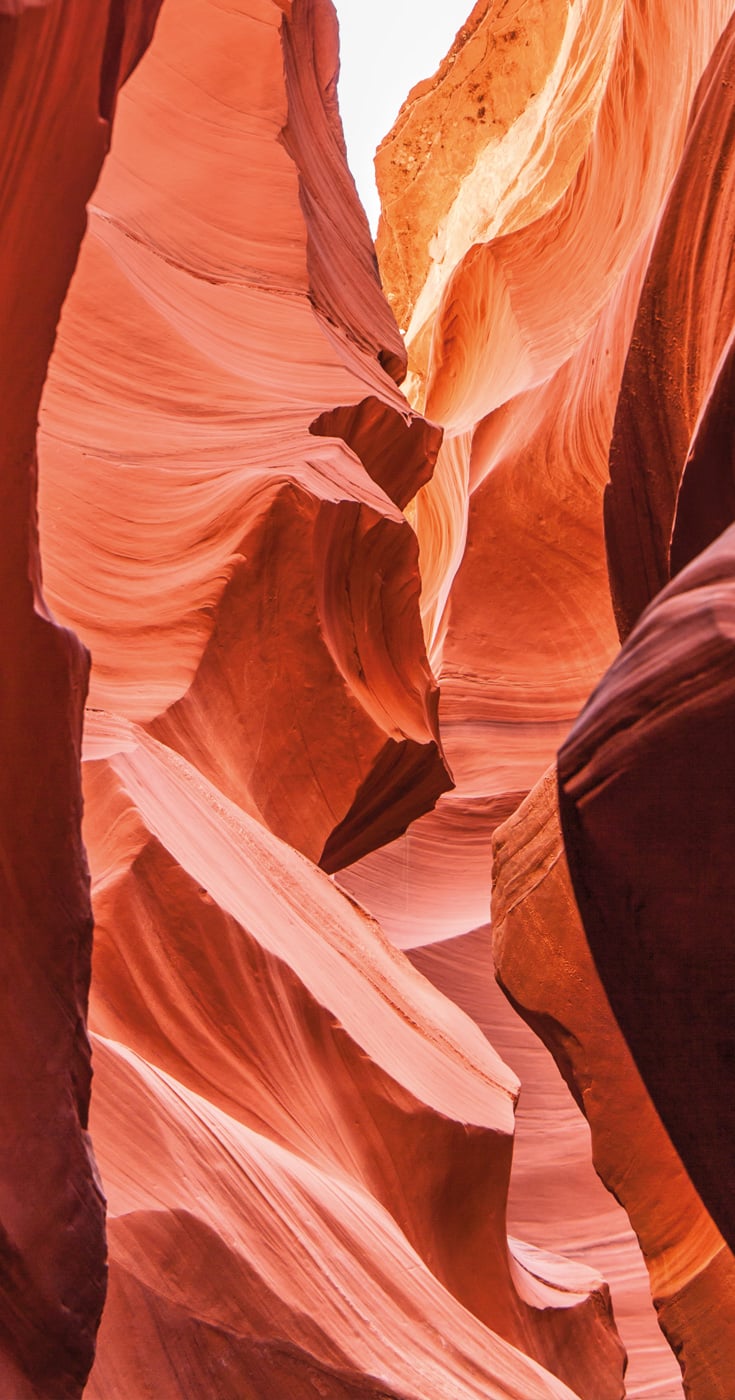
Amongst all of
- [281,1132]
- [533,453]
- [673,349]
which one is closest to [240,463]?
[673,349]

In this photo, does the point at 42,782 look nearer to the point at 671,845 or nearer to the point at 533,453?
the point at 671,845

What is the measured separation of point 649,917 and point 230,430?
2.30 m

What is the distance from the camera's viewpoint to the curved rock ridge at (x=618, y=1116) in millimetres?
1884

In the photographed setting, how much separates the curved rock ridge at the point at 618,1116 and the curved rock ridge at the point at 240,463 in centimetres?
103

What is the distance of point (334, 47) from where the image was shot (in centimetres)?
482

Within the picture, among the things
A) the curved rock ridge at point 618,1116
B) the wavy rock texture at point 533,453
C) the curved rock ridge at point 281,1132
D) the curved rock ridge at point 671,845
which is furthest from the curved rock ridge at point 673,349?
the wavy rock texture at point 533,453

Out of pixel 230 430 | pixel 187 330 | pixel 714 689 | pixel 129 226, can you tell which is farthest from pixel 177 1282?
pixel 129 226

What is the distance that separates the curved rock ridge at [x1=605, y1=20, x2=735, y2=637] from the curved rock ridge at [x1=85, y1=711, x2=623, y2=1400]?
736 millimetres

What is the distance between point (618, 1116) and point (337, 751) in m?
1.46

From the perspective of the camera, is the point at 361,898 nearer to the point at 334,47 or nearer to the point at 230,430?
the point at 230,430

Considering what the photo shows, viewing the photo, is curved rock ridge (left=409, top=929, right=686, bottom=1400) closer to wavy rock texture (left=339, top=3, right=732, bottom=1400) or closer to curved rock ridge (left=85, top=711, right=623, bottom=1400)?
wavy rock texture (left=339, top=3, right=732, bottom=1400)

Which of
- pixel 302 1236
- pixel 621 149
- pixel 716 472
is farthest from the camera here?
pixel 621 149

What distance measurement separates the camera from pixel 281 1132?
2.08 metres

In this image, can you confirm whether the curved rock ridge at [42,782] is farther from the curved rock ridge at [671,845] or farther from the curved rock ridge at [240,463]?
the curved rock ridge at [240,463]
